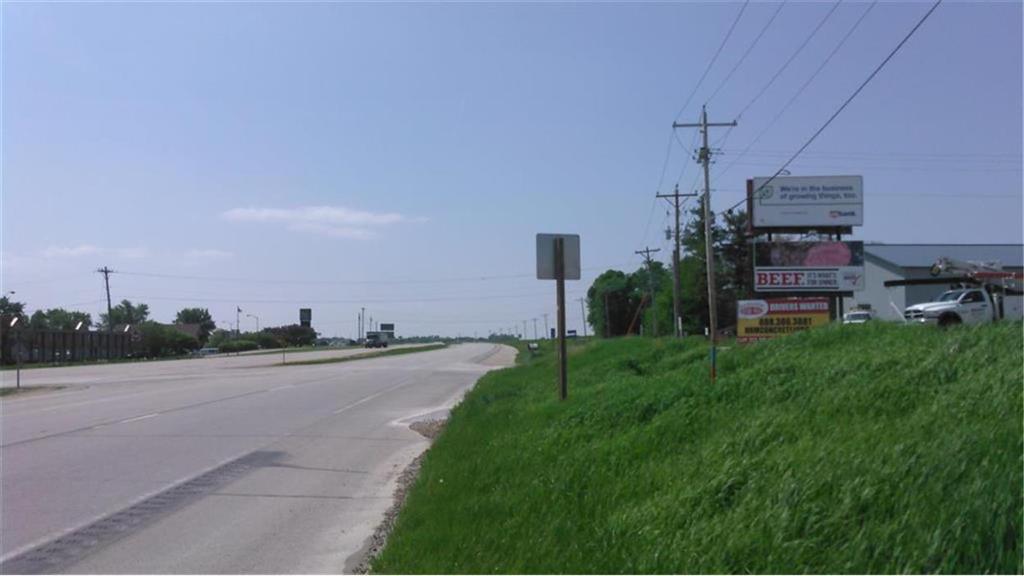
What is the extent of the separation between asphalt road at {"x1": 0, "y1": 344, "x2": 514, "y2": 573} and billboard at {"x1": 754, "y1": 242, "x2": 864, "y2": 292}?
2387cm

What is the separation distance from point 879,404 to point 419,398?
78.9ft

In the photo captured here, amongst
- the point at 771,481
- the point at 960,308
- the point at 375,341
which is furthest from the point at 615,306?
the point at 771,481

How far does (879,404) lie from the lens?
866cm

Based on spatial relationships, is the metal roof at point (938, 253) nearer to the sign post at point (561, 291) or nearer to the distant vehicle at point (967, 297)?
the distant vehicle at point (967, 297)

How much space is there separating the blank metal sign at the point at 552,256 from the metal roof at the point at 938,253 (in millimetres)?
55697

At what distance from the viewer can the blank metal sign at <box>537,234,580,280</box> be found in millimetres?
18359

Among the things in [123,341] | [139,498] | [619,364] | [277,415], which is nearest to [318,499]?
[139,498]

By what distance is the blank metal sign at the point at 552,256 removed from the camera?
18359 millimetres

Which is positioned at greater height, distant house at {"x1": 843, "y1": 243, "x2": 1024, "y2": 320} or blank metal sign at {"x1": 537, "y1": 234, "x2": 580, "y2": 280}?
distant house at {"x1": 843, "y1": 243, "x2": 1024, "y2": 320}

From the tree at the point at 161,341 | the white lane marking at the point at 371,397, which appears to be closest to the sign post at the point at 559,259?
the white lane marking at the point at 371,397

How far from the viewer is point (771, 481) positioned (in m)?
6.95

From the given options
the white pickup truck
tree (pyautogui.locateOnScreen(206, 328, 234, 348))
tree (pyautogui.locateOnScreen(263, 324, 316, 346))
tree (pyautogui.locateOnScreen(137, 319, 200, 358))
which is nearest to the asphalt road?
the white pickup truck

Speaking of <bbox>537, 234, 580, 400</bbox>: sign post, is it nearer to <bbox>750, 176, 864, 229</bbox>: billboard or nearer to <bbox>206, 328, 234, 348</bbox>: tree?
<bbox>750, 176, 864, 229</bbox>: billboard

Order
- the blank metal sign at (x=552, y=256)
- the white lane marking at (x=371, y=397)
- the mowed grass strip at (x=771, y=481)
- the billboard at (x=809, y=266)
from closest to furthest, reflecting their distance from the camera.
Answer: the mowed grass strip at (x=771, y=481), the blank metal sign at (x=552, y=256), the white lane marking at (x=371, y=397), the billboard at (x=809, y=266)
